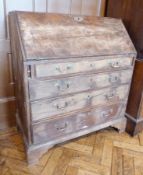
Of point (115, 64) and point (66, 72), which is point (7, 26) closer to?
point (66, 72)

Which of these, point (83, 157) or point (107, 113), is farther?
point (107, 113)

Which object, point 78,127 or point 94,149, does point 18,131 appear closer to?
point 78,127

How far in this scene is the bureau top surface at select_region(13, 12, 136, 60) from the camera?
1.11 meters

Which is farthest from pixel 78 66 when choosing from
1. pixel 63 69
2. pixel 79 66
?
pixel 63 69

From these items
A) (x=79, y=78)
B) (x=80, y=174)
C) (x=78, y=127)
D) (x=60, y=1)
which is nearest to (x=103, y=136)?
(x=78, y=127)

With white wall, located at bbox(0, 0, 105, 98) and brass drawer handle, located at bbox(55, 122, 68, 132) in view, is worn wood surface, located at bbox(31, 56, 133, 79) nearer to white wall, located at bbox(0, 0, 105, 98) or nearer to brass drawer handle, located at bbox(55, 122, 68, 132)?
brass drawer handle, located at bbox(55, 122, 68, 132)

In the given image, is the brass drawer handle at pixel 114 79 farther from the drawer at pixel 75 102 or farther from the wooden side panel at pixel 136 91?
the wooden side panel at pixel 136 91

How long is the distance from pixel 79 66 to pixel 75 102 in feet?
0.92

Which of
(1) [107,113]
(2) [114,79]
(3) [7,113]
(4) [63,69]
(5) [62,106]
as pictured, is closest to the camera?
(4) [63,69]

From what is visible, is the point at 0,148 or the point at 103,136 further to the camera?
the point at 103,136

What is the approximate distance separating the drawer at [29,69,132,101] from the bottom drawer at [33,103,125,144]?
218 millimetres

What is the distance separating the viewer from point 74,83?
127 cm

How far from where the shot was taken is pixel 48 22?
1.23m

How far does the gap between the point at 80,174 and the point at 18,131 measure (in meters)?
0.70
